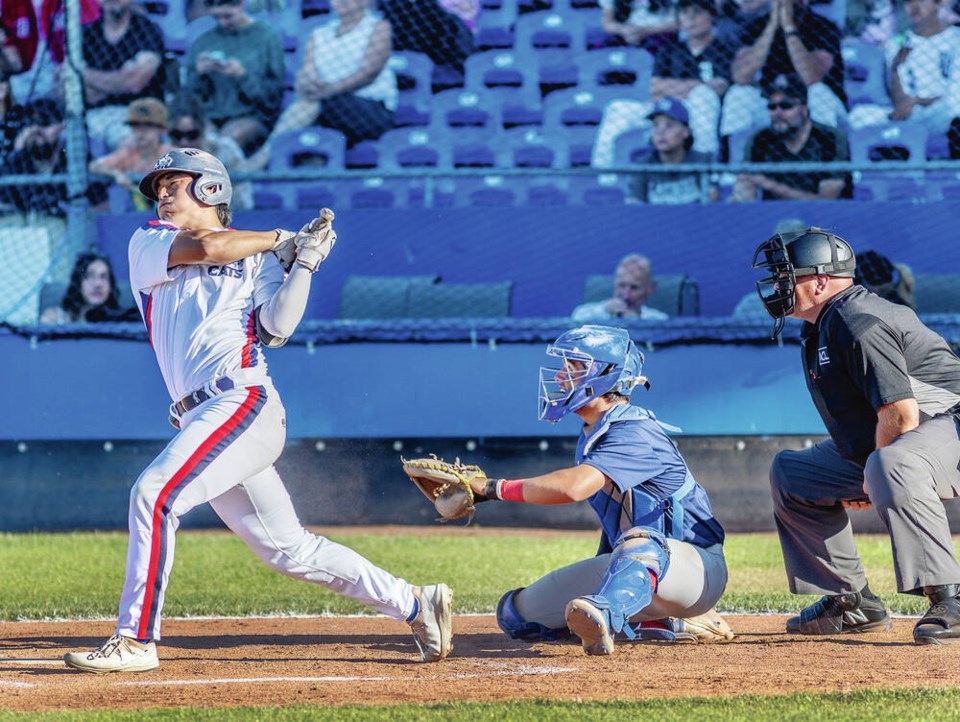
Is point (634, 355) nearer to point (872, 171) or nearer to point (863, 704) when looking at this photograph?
point (863, 704)

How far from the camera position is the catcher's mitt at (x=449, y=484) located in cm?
435

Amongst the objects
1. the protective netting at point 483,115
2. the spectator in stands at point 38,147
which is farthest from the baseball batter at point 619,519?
the spectator in stands at point 38,147

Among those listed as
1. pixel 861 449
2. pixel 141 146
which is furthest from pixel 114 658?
pixel 141 146

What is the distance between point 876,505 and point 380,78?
24.1 feet

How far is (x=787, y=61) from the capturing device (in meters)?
10.4

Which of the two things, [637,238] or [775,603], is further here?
[637,238]

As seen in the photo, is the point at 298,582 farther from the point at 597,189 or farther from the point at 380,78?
the point at 380,78

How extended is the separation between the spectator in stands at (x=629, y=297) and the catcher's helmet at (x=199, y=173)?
15.9 feet

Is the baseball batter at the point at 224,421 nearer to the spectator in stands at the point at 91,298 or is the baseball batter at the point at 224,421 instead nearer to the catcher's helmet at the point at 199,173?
the catcher's helmet at the point at 199,173

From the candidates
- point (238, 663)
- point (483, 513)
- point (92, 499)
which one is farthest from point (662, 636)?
point (92, 499)

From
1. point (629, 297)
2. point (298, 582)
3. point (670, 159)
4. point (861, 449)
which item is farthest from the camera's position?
point (670, 159)

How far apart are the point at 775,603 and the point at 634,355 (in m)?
1.76

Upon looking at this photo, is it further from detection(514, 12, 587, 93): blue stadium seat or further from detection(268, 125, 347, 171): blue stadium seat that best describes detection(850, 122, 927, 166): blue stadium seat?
detection(268, 125, 347, 171): blue stadium seat

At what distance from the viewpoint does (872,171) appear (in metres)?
9.79
